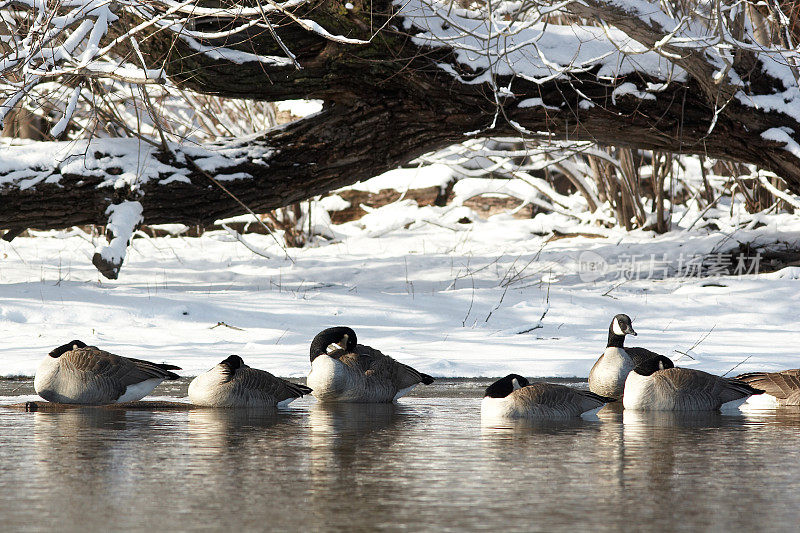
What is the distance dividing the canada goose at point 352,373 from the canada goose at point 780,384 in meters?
2.34

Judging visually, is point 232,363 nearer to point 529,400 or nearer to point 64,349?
point 64,349

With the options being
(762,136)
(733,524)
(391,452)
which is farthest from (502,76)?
(733,524)

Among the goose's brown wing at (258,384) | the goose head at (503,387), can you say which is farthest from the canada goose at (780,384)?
the goose's brown wing at (258,384)

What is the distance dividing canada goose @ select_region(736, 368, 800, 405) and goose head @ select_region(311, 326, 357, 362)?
2815 millimetres

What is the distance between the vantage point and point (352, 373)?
690cm

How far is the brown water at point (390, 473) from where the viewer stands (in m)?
3.30

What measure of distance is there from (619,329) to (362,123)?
481 cm

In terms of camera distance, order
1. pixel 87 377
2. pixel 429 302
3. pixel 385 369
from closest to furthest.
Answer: pixel 87 377, pixel 385 369, pixel 429 302
